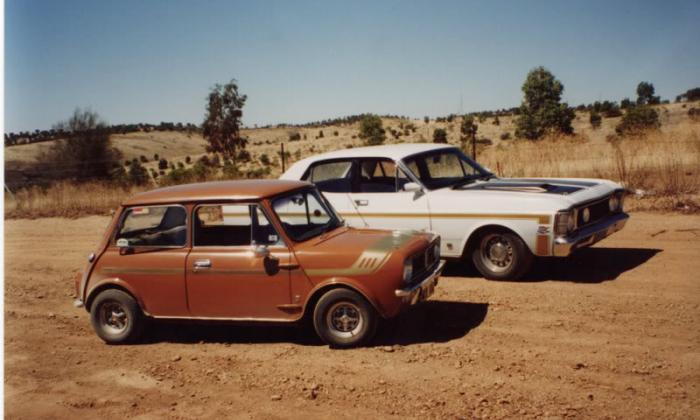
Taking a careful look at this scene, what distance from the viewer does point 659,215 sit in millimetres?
11414

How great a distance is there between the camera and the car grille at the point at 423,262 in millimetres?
5848

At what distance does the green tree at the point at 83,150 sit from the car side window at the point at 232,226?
108 ft

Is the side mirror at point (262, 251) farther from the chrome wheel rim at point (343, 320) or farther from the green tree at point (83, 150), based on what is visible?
the green tree at point (83, 150)

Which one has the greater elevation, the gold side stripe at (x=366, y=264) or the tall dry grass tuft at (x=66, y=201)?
the tall dry grass tuft at (x=66, y=201)

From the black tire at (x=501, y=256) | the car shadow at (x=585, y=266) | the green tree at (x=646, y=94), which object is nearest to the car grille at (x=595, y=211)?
the car shadow at (x=585, y=266)

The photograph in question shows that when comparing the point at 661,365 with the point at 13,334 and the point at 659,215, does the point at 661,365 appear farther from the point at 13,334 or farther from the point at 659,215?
the point at 659,215

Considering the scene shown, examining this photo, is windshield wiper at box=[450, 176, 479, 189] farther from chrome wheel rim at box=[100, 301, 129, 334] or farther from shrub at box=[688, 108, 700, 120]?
shrub at box=[688, 108, 700, 120]

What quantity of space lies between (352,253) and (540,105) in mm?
44476

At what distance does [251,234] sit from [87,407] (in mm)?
2026

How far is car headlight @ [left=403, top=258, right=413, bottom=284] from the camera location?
5.54 metres

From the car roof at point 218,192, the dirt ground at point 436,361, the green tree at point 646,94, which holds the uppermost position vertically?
the green tree at point 646,94

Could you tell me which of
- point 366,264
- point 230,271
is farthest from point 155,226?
point 366,264

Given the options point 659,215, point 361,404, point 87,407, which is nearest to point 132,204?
point 87,407

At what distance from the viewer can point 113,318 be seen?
6457mm
